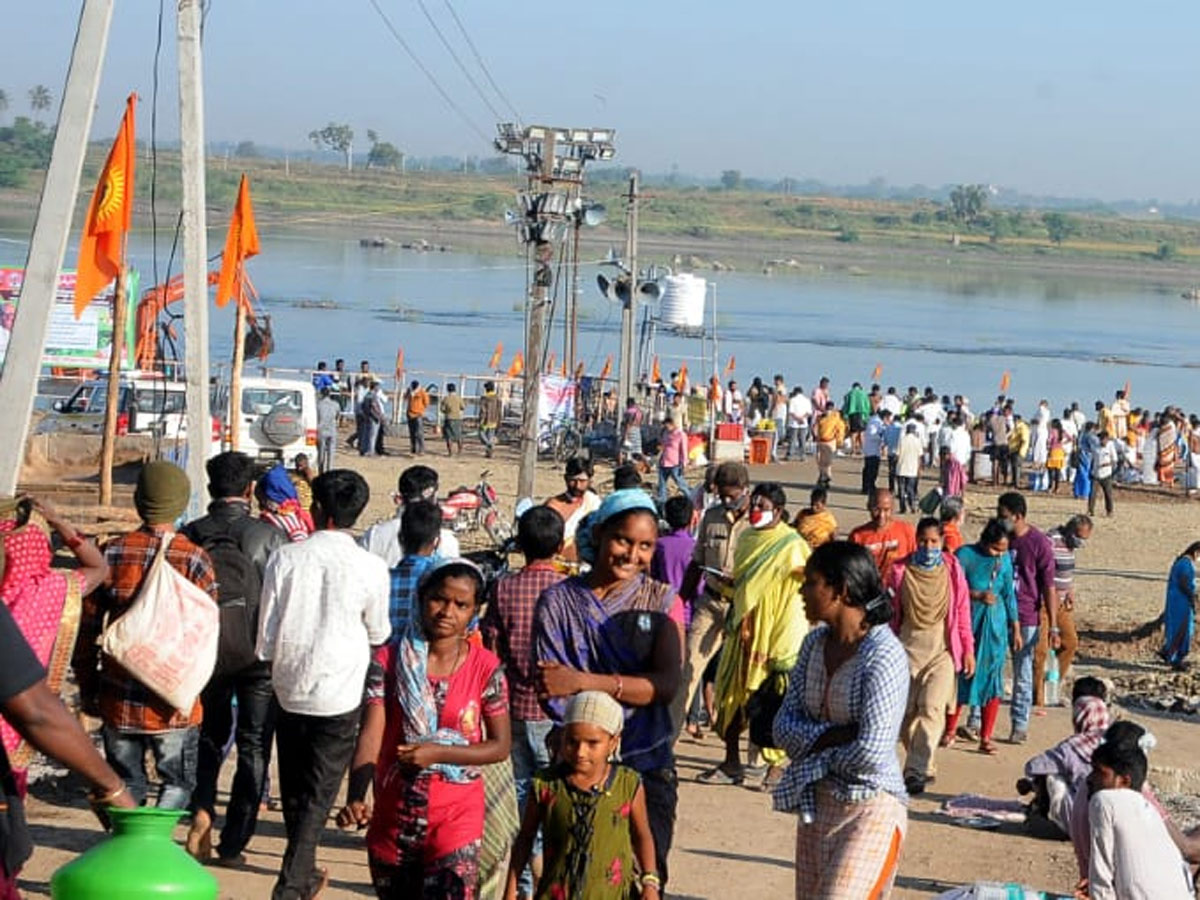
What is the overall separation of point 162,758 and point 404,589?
116cm

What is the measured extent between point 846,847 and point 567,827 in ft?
3.03

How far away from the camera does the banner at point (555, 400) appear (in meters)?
34.0

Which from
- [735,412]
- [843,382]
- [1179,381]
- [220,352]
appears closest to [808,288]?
[1179,381]

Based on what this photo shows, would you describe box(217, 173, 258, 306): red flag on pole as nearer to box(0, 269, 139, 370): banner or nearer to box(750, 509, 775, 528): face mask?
box(750, 509, 775, 528): face mask

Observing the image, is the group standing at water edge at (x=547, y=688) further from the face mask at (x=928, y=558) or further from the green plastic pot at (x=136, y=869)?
the green plastic pot at (x=136, y=869)

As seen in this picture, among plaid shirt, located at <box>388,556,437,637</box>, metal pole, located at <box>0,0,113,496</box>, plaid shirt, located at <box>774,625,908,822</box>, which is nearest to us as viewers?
plaid shirt, located at <box>774,625,908,822</box>

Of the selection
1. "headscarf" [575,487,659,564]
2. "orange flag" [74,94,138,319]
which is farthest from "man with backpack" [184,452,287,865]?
"orange flag" [74,94,138,319]

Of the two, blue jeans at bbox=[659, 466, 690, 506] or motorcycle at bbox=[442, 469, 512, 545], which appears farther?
blue jeans at bbox=[659, 466, 690, 506]

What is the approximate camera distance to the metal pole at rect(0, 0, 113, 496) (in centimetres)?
1162

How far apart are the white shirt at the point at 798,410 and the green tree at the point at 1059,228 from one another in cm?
15128

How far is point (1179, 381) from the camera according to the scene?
239ft

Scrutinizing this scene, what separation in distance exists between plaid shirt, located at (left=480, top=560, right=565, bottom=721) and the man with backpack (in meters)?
1.32

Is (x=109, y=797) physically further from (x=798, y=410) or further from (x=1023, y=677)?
(x=798, y=410)

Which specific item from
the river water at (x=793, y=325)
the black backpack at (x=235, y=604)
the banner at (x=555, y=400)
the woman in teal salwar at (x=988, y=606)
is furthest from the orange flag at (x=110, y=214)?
the river water at (x=793, y=325)
